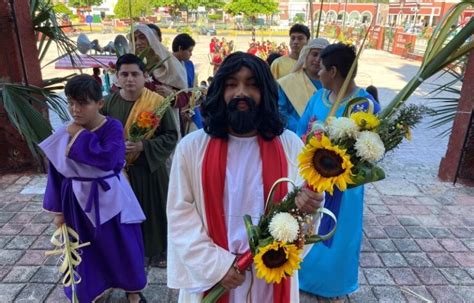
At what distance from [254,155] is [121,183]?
1229mm

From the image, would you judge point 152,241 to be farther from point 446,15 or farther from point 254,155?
point 446,15

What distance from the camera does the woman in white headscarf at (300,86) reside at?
3.50m

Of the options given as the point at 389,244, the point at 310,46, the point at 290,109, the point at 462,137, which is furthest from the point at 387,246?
the point at 462,137

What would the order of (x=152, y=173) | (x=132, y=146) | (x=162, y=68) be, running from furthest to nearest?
(x=162, y=68)
(x=152, y=173)
(x=132, y=146)

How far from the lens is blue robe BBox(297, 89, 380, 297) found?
9.01ft

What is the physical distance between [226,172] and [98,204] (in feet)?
3.69

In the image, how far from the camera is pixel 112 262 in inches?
102

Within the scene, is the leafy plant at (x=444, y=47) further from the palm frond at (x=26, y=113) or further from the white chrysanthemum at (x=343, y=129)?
the palm frond at (x=26, y=113)

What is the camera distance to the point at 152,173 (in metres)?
3.20

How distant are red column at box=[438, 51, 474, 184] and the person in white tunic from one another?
4.63 m

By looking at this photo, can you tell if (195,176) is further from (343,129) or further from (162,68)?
(162,68)

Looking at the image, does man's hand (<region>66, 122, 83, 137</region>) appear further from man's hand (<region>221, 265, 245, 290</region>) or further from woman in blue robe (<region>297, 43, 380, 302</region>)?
woman in blue robe (<region>297, 43, 380, 302</region>)

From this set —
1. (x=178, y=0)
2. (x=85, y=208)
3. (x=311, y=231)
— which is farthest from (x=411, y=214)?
(x=178, y=0)

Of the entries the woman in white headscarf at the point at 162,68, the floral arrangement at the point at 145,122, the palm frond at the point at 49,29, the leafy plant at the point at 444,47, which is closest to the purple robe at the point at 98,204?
the floral arrangement at the point at 145,122
